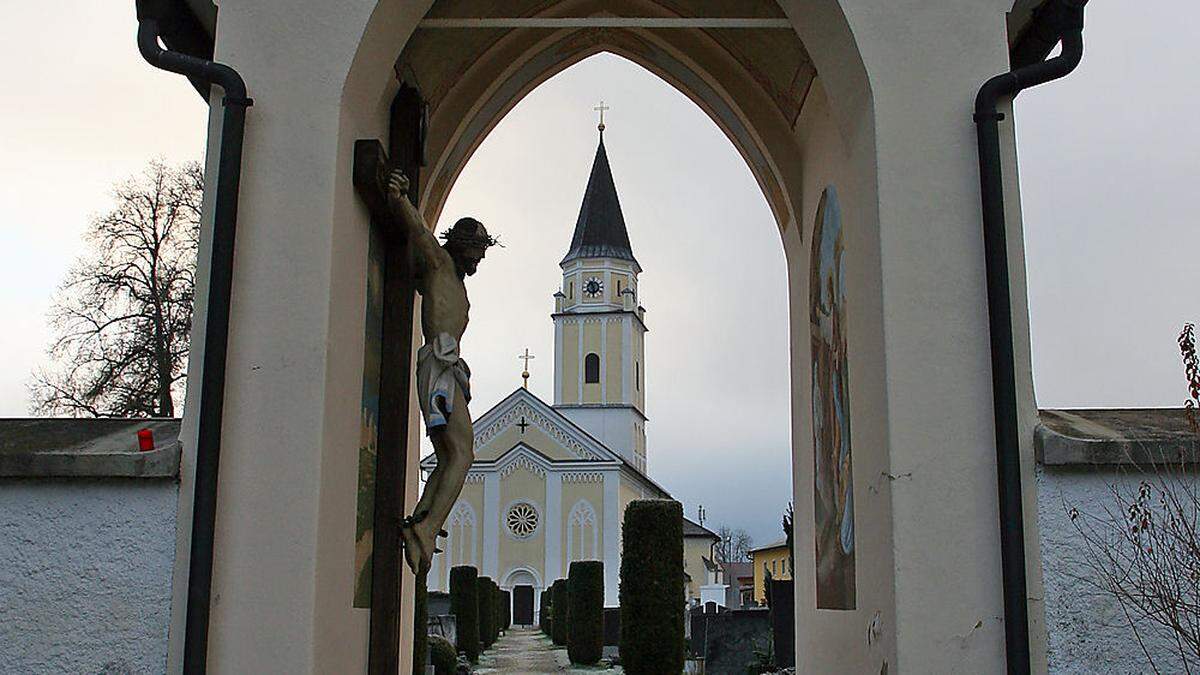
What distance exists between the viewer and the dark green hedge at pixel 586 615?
1103 inches

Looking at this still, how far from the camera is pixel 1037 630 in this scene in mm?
5516

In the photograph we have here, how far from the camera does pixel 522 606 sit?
55.2 m

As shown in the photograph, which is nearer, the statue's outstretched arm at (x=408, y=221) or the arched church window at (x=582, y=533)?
the statue's outstretched arm at (x=408, y=221)

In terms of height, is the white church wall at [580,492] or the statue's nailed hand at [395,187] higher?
the white church wall at [580,492]

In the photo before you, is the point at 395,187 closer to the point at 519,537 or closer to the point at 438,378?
the point at 438,378

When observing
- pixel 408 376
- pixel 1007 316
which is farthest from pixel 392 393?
pixel 1007 316

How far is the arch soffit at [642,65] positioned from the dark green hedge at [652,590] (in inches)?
486

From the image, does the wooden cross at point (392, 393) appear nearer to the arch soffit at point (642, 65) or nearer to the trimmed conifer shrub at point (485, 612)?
the arch soffit at point (642, 65)

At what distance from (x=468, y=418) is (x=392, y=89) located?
6.12 ft

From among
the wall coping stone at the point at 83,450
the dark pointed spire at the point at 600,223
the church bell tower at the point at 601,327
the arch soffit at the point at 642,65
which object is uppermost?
the dark pointed spire at the point at 600,223

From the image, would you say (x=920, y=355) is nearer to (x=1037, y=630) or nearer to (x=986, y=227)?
(x=986, y=227)

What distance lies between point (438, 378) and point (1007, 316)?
276cm

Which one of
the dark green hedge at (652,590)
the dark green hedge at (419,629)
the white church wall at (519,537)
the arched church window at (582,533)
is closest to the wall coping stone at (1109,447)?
the dark green hedge at (419,629)

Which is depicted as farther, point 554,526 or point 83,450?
point 554,526
